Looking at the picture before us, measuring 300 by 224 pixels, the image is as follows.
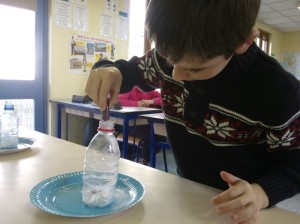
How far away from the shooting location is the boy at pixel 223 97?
0.46 meters

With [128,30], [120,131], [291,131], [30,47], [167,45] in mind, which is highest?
[128,30]

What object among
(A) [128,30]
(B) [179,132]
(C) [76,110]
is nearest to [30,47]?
(C) [76,110]

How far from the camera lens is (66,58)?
123 inches

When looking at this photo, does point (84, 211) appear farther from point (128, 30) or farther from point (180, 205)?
point (128, 30)

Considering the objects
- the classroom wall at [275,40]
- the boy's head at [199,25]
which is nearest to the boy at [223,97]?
the boy's head at [199,25]

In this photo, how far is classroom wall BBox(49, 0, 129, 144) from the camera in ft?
9.84

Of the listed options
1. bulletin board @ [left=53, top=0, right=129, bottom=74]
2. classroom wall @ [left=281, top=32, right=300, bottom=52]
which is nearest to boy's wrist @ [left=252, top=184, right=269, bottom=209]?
bulletin board @ [left=53, top=0, right=129, bottom=74]

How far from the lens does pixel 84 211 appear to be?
512 millimetres

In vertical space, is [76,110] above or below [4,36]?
below

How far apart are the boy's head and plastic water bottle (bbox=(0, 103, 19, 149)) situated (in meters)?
0.66

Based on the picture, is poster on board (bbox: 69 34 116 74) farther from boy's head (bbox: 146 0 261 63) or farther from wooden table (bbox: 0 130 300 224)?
boy's head (bbox: 146 0 261 63)

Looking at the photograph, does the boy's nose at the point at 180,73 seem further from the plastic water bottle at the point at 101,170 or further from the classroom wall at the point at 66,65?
the classroom wall at the point at 66,65

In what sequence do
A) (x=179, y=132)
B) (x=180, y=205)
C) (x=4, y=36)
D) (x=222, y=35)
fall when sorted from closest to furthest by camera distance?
1. (x=222, y=35)
2. (x=180, y=205)
3. (x=179, y=132)
4. (x=4, y=36)

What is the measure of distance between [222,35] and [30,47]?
9.42ft
